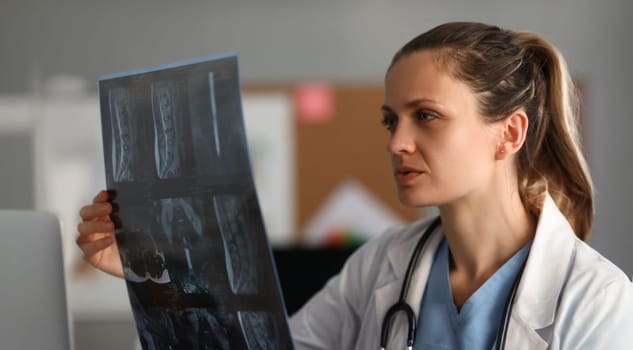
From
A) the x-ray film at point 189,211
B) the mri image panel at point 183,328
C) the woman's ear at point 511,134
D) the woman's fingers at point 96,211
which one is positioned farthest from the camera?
the woman's ear at point 511,134

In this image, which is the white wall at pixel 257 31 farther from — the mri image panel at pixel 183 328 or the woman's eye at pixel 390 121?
the mri image panel at pixel 183 328

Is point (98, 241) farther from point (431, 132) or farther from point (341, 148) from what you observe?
point (341, 148)

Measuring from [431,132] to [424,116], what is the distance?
3 cm

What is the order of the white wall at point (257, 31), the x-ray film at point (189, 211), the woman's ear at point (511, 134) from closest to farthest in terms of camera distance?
the x-ray film at point (189, 211) → the woman's ear at point (511, 134) → the white wall at point (257, 31)

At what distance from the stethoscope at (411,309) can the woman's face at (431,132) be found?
0.57ft

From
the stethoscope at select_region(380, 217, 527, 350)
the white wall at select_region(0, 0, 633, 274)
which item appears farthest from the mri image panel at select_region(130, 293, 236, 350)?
the white wall at select_region(0, 0, 633, 274)

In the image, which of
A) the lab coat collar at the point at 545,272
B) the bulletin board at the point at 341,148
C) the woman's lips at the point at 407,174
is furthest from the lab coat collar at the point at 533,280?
the bulletin board at the point at 341,148

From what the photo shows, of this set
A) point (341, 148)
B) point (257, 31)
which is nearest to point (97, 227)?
point (341, 148)

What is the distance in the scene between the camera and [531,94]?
1.28m

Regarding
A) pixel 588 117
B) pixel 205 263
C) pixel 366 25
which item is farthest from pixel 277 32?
pixel 205 263

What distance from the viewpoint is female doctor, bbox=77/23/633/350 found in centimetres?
113

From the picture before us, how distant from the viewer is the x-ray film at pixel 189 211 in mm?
786

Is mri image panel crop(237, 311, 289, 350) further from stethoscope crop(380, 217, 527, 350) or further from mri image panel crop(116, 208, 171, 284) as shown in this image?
stethoscope crop(380, 217, 527, 350)

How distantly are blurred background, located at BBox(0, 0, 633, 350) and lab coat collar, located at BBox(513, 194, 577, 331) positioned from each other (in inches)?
88.7
